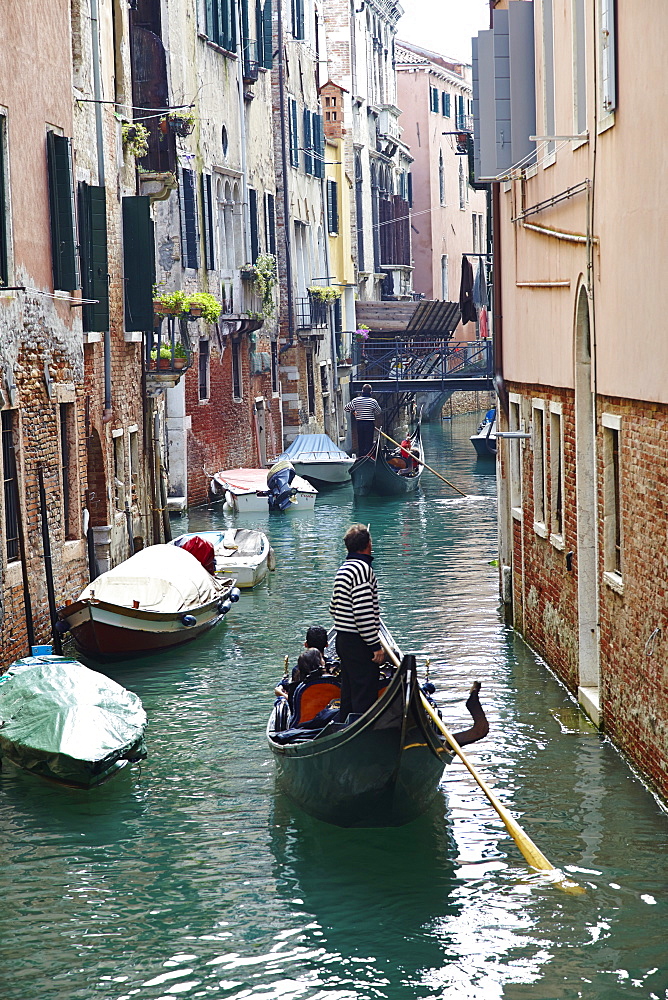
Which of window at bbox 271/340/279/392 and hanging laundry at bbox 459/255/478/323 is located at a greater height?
hanging laundry at bbox 459/255/478/323

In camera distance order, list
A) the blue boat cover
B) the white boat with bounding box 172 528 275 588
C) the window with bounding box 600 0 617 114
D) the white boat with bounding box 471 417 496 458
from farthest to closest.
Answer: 1. the white boat with bounding box 471 417 496 458
2. the blue boat cover
3. the white boat with bounding box 172 528 275 588
4. the window with bounding box 600 0 617 114

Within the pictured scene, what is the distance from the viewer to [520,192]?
11.8 metres

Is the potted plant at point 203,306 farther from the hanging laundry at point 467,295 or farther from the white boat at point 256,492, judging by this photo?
the hanging laundry at point 467,295

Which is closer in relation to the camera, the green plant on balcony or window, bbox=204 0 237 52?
window, bbox=204 0 237 52

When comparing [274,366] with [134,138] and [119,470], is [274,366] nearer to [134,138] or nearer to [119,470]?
[134,138]

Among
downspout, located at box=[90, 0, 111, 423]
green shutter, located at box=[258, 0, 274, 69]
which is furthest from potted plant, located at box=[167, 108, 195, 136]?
green shutter, located at box=[258, 0, 274, 69]

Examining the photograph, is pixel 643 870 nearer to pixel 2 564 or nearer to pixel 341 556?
pixel 2 564

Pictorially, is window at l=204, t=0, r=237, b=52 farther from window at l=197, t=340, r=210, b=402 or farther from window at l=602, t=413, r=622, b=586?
window at l=602, t=413, r=622, b=586

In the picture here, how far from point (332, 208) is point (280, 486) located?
13233 millimetres

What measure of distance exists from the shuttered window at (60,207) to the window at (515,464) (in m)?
3.86

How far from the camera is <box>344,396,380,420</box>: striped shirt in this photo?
1356 inches

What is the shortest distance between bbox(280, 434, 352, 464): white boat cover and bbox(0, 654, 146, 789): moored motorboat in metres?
18.7

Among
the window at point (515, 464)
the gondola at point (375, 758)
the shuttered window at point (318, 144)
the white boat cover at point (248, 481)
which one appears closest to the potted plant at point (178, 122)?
the white boat cover at point (248, 481)

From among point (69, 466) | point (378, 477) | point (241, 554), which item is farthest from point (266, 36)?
point (69, 466)
